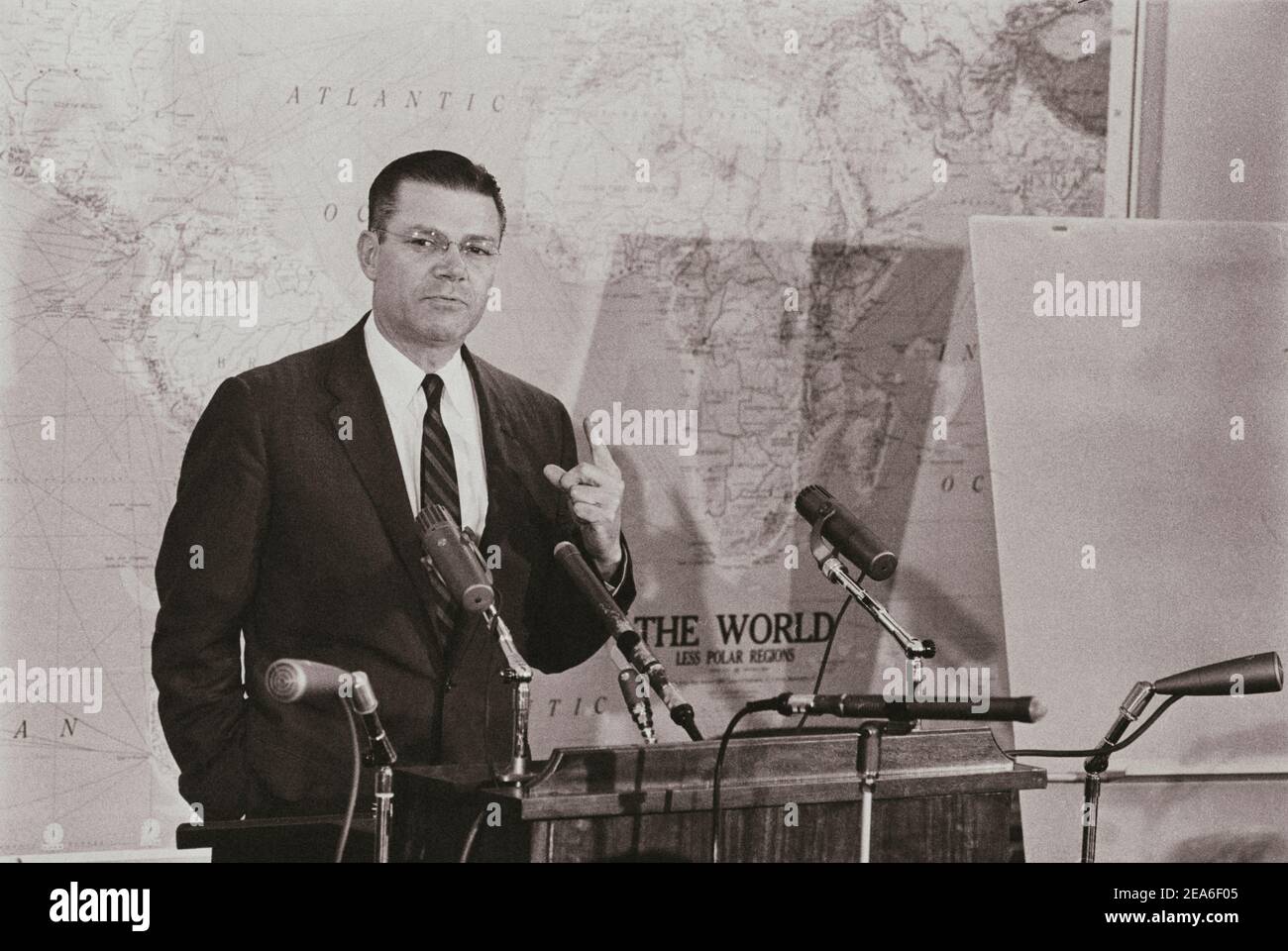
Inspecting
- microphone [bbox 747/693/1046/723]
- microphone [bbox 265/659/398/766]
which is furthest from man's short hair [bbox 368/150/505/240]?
microphone [bbox 747/693/1046/723]

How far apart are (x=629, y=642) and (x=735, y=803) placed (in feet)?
1.21

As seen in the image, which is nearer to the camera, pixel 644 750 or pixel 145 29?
pixel 644 750

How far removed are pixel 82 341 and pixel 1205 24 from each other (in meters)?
3.04

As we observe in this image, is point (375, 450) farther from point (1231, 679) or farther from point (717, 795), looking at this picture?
point (1231, 679)

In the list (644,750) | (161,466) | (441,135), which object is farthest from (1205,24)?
(161,466)

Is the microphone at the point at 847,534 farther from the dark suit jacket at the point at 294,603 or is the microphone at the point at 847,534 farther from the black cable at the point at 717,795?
the dark suit jacket at the point at 294,603

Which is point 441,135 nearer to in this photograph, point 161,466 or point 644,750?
point 161,466

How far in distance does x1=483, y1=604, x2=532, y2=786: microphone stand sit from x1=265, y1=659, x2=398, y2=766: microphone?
256 mm

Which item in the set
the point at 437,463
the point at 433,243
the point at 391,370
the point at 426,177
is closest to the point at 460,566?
the point at 437,463

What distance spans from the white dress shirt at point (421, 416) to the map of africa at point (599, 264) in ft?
0.35

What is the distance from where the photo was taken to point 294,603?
3.65m

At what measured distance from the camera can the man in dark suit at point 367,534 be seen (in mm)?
3650
